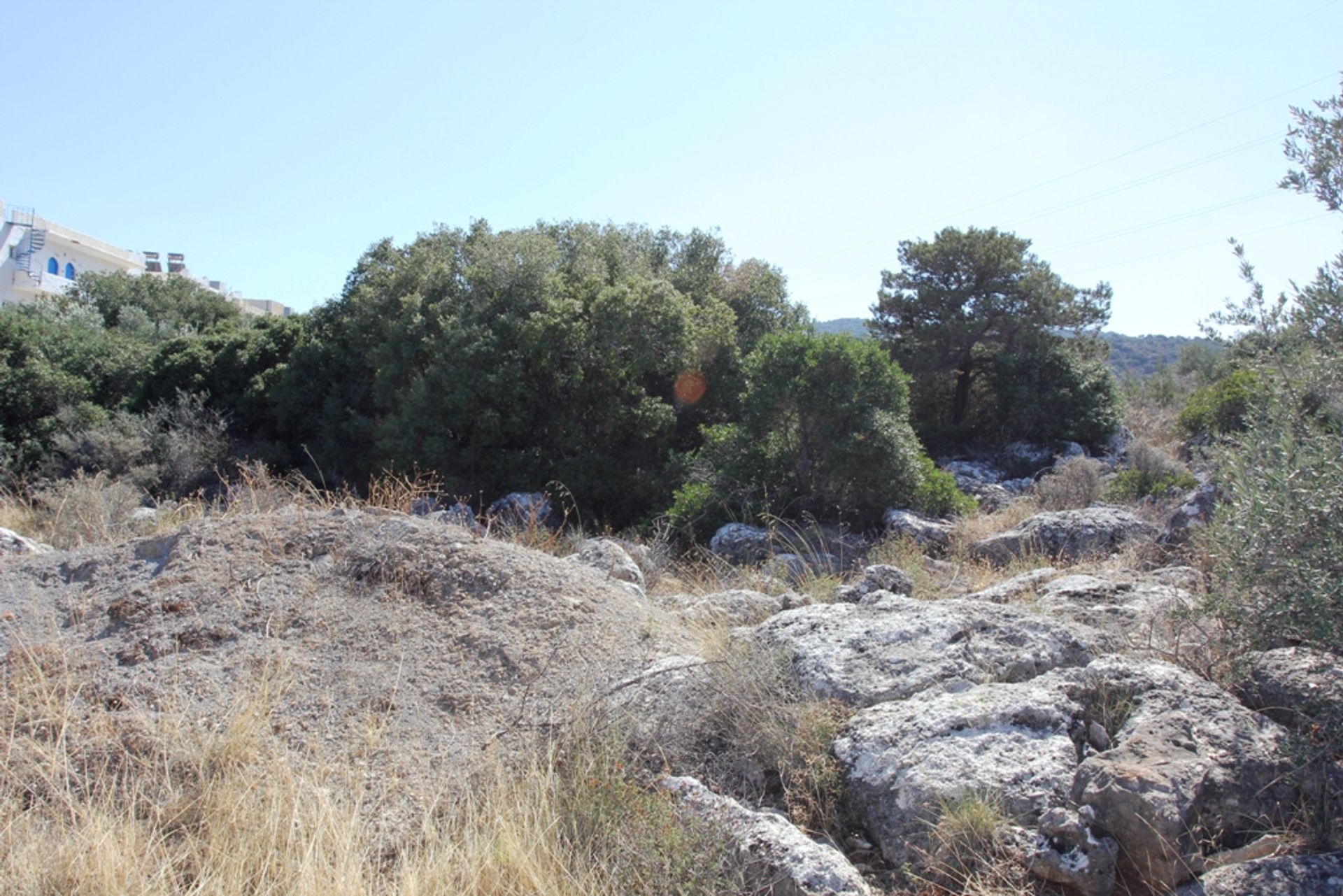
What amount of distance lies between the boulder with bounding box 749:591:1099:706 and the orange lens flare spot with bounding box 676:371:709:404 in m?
10.9

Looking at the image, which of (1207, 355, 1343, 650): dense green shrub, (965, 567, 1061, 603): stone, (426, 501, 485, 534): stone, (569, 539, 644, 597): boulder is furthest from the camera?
(569, 539, 644, 597): boulder

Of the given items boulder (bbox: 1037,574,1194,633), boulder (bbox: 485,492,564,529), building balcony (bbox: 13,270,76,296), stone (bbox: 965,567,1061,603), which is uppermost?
building balcony (bbox: 13,270,76,296)

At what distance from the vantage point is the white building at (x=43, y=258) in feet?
159

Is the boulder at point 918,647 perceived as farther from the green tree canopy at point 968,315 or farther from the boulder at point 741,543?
the green tree canopy at point 968,315

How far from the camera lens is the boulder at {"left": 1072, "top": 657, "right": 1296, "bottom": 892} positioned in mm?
2857

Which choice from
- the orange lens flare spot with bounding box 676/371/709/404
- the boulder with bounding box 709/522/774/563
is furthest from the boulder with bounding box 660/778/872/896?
the orange lens flare spot with bounding box 676/371/709/404

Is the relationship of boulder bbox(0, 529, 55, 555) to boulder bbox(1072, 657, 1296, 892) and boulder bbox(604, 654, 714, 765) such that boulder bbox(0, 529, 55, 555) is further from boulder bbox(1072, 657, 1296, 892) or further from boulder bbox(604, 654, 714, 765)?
boulder bbox(1072, 657, 1296, 892)

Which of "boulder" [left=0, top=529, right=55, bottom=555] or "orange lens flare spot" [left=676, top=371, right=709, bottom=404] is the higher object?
"orange lens flare spot" [left=676, top=371, right=709, bottom=404]

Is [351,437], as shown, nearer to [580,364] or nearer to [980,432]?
[580,364]

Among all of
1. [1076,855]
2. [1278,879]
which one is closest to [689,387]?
[1076,855]

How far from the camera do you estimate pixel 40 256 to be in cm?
5153

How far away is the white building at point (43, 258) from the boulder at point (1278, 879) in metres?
47.1

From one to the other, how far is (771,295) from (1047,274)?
20.5ft

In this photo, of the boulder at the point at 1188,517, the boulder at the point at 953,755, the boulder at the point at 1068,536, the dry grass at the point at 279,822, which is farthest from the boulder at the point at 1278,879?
the boulder at the point at 1068,536
